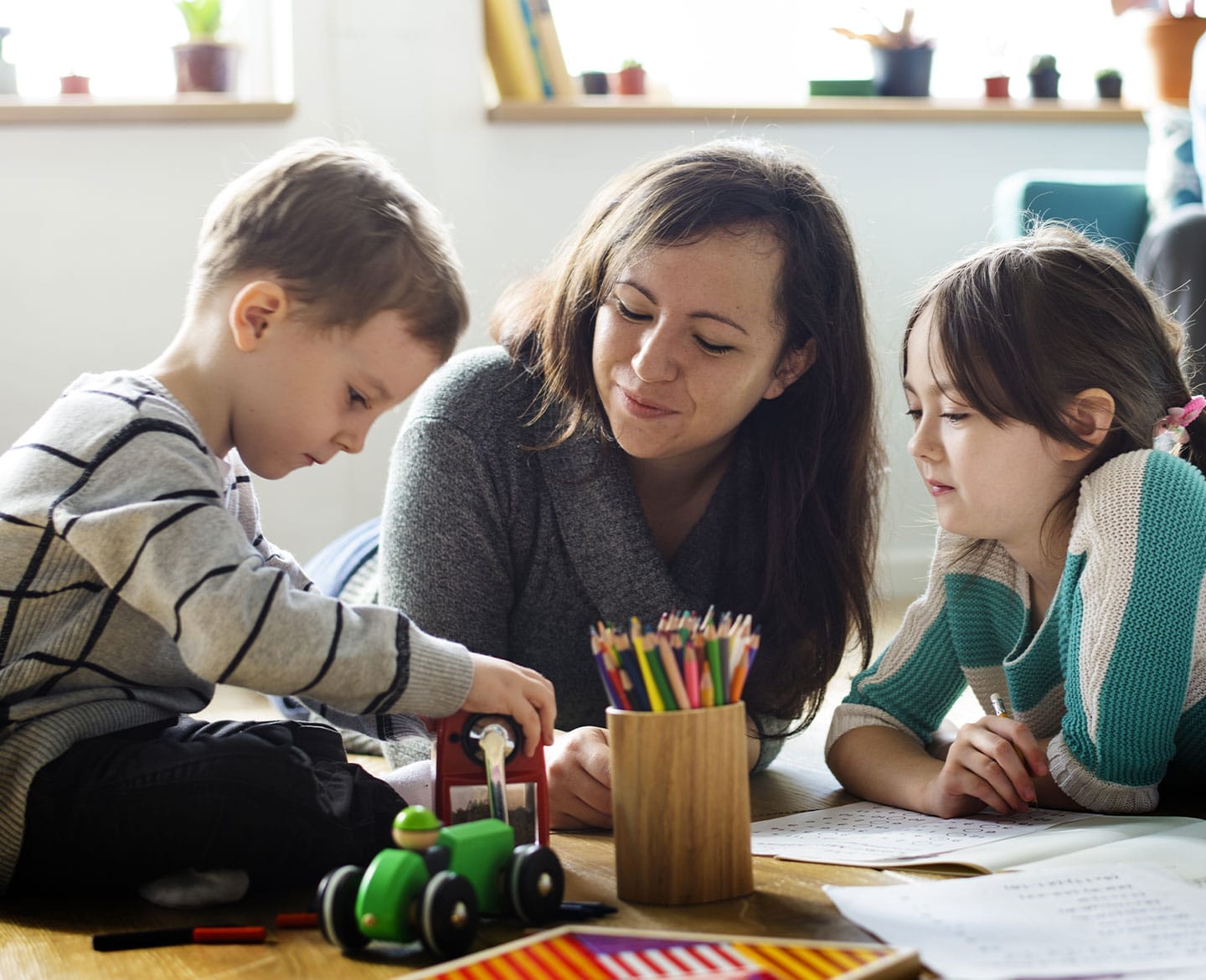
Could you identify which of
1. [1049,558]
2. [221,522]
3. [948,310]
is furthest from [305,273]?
[1049,558]

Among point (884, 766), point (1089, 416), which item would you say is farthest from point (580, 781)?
point (1089, 416)

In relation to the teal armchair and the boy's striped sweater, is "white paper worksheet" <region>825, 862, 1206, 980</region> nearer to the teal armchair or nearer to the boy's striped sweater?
the boy's striped sweater

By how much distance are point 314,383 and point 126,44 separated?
2021 millimetres

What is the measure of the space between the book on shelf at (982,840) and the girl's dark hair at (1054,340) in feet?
0.91

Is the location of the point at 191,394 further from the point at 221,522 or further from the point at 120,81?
the point at 120,81

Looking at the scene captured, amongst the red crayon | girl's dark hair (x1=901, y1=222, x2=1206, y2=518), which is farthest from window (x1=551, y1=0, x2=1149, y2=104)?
the red crayon

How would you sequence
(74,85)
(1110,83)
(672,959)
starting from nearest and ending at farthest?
(672,959) → (74,85) → (1110,83)

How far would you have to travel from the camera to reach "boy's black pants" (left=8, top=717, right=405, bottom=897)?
95 cm

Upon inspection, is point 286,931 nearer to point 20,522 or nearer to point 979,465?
point 20,522

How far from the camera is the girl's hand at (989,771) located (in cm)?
111

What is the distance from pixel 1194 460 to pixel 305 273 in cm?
83

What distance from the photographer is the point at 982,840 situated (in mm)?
1053

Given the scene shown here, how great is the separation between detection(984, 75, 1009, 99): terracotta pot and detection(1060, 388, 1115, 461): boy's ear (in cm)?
213

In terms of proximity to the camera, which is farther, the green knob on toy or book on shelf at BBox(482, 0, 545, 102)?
book on shelf at BBox(482, 0, 545, 102)
